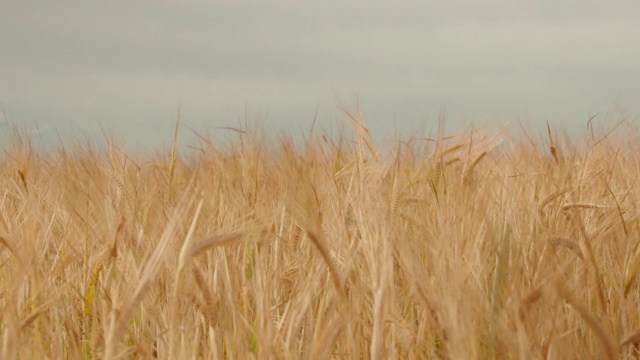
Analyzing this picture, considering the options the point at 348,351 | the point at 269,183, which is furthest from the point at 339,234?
the point at 269,183

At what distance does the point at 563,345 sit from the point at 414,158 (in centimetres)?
143

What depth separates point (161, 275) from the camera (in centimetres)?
171

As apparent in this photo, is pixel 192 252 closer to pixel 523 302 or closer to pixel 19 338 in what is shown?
pixel 19 338

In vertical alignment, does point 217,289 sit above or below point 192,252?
below

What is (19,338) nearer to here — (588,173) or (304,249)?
(304,249)

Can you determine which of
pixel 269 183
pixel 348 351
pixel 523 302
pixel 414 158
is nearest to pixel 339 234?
pixel 348 351

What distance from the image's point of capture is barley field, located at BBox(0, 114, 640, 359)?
42.7 inches

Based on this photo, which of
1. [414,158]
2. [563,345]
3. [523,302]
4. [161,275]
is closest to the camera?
[523,302]

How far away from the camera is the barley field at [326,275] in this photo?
42.7 inches

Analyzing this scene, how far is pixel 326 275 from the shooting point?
160cm

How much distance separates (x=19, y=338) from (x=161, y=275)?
0.52m

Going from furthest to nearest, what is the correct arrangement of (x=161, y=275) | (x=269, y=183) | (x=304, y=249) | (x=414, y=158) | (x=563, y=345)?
(x=414, y=158) < (x=269, y=183) < (x=304, y=249) < (x=161, y=275) < (x=563, y=345)

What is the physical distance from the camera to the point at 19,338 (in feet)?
3.92

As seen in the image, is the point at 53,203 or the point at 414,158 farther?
the point at 414,158
